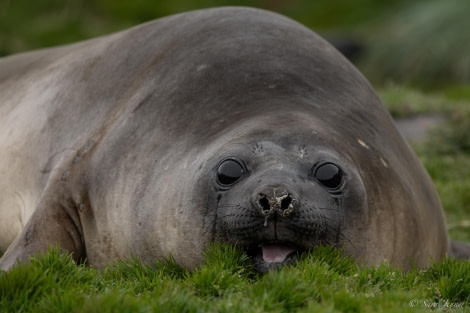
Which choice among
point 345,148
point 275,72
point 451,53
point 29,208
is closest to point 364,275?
point 345,148

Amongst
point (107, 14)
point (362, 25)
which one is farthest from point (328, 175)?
point (362, 25)

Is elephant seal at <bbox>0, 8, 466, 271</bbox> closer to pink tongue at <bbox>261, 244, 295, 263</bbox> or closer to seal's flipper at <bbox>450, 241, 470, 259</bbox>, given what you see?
pink tongue at <bbox>261, 244, 295, 263</bbox>

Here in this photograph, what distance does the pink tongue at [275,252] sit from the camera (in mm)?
4742

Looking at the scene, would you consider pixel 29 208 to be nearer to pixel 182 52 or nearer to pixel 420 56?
pixel 182 52

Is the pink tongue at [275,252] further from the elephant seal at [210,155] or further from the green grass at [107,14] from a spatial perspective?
the green grass at [107,14]

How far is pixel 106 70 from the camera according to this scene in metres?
6.75

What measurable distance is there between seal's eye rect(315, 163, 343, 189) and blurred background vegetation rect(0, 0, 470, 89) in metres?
15.5

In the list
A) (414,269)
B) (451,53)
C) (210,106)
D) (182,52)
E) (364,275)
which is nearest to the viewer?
(364,275)

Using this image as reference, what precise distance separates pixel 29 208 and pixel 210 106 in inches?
63.1

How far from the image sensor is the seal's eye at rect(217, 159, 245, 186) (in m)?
4.95

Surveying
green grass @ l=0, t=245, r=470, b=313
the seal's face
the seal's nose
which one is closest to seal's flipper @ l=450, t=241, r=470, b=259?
green grass @ l=0, t=245, r=470, b=313

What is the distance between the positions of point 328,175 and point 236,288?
34.3 inches

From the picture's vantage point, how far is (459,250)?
691 cm

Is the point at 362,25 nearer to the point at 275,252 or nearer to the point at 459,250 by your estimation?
the point at 459,250
